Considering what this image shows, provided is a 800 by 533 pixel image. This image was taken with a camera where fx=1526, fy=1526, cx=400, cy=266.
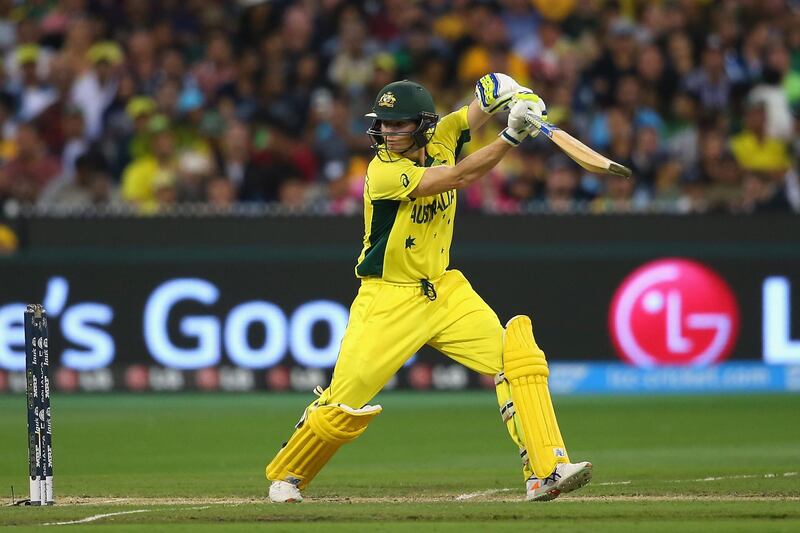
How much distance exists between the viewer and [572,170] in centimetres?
1476

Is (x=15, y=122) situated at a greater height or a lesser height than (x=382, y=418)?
greater

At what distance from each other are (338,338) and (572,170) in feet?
9.27

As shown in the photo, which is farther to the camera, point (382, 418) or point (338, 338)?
point (338, 338)

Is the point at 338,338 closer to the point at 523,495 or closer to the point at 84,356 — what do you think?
the point at 84,356

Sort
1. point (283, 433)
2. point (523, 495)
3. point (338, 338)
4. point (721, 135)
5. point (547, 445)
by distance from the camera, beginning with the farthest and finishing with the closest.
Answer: point (721, 135), point (338, 338), point (283, 433), point (523, 495), point (547, 445)

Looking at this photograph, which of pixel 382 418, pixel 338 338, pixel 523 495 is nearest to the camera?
pixel 523 495

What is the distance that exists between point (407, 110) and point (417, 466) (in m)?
3.11

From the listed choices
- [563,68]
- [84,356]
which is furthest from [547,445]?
[563,68]

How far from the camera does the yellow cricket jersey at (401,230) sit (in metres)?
7.82

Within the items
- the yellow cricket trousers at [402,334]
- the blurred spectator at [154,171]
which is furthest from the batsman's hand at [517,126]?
the blurred spectator at [154,171]

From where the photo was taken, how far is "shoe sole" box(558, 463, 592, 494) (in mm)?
7459

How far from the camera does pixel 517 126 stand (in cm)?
757

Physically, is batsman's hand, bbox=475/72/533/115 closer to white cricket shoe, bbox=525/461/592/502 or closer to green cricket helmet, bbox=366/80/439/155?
green cricket helmet, bbox=366/80/439/155

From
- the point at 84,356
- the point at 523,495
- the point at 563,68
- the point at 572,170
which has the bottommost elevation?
the point at 523,495
